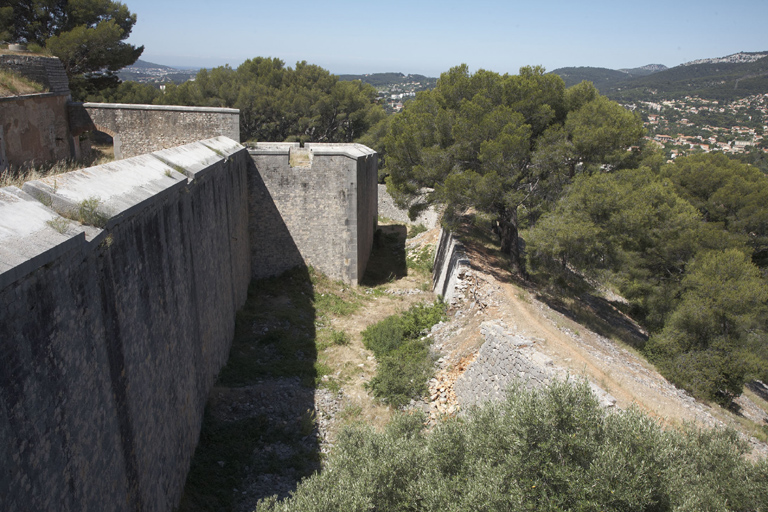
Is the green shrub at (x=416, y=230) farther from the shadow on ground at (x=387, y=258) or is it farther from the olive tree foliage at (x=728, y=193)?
the olive tree foliage at (x=728, y=193)

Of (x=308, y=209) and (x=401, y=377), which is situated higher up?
(x=308, y=209)

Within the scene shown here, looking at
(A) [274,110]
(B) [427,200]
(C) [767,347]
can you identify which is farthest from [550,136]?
(A) [274,110]

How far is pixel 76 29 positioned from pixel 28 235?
16.4 meters

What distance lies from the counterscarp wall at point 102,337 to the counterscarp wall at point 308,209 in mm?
6472

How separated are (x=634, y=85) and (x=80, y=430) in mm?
140737

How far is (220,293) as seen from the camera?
967cm

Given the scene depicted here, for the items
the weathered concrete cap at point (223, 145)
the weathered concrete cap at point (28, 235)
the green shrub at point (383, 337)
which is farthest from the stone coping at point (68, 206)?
the green shrub at point (383, 337)

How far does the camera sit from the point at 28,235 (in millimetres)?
3338

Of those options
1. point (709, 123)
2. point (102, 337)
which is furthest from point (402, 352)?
point (709, 123)

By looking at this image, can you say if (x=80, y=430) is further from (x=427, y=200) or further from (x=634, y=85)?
(x=634, y=85)

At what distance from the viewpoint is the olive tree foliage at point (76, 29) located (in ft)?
52.6

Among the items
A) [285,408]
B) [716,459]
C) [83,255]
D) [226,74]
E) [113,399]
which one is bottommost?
[285,408]

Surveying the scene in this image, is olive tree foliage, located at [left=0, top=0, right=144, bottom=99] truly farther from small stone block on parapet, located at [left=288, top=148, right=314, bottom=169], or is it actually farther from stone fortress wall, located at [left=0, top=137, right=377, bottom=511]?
stone fortress wall, located at [left=0, top=137, right=377, bottom=511]

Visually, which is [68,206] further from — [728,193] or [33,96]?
[728,193]
